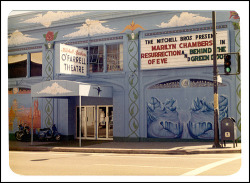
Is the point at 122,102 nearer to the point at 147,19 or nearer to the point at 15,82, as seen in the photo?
the point at 147,19

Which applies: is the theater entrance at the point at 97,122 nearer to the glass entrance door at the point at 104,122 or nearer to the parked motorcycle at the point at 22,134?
the glass entrance door at the point at 104,122

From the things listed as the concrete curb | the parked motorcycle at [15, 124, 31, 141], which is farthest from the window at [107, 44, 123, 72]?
the parked motorcycle at [15, 124, 31, 141]

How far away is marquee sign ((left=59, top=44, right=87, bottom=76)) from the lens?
20766 mm

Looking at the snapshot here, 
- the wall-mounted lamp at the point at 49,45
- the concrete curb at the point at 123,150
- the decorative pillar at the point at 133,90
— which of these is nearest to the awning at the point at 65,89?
the decorative pillar at the point at 133,90

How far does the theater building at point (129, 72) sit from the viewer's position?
20375mm

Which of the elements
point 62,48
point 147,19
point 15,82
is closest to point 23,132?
point 15,82

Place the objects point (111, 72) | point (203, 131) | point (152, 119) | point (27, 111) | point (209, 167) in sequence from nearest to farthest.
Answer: point (209, 167) < point (203, 131) < point (152, 119) < point (111, 72) < point (27, 111)

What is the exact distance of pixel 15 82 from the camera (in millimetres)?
27078

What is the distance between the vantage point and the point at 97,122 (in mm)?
24078

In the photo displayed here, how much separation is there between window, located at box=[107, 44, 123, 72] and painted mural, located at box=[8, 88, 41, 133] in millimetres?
6642

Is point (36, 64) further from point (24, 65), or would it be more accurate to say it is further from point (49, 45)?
point (49, 45)

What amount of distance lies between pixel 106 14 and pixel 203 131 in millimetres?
9742

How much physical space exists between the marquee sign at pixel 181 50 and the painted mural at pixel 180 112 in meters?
1.17

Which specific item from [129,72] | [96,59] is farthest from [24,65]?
[129,72]
